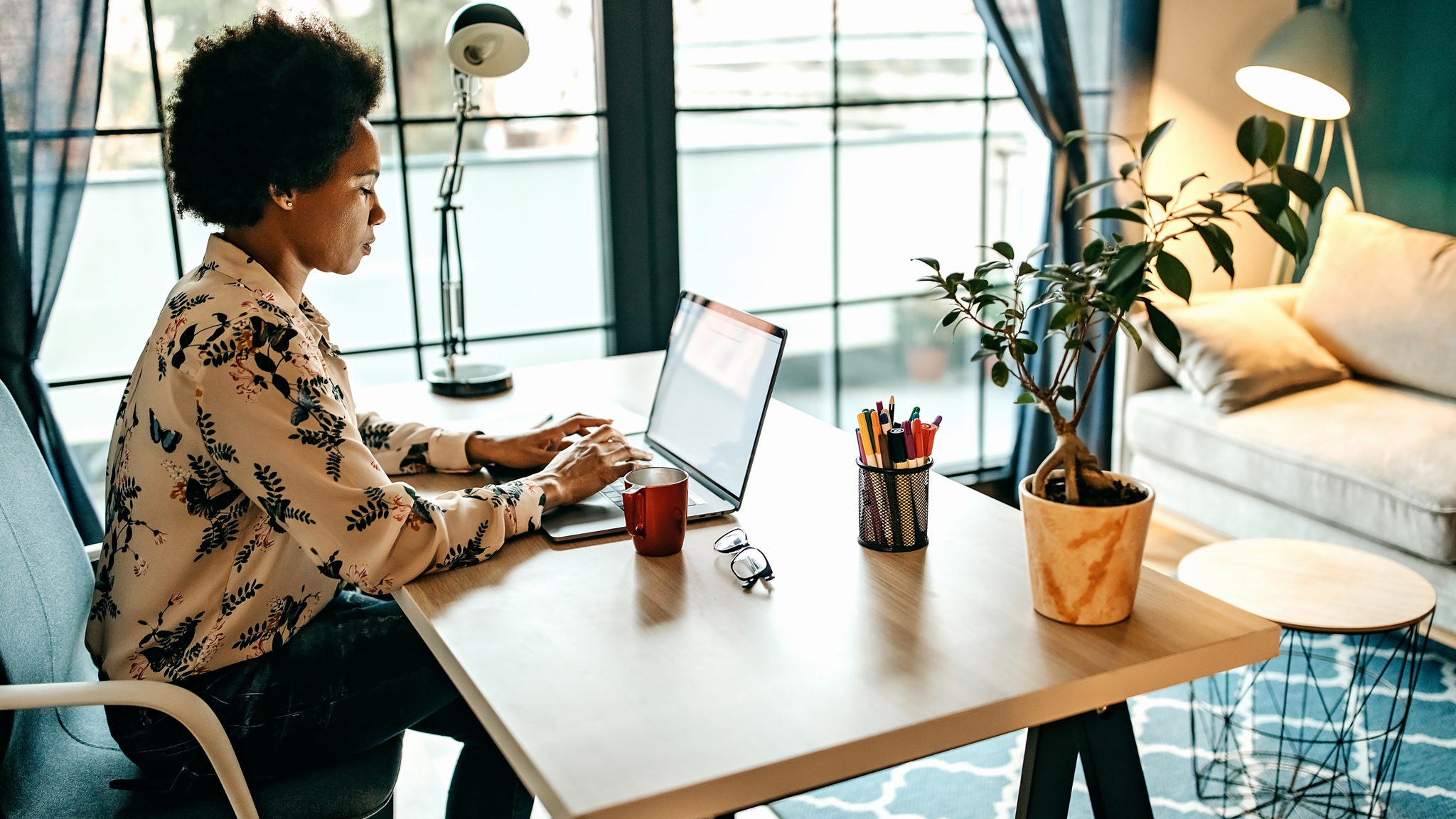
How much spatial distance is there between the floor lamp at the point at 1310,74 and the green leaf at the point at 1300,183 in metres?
2.31

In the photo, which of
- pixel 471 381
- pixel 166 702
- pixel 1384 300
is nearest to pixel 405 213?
pixel 471 381

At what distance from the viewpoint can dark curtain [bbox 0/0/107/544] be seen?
231 centimetres

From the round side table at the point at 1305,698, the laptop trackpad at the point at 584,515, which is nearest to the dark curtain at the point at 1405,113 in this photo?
the round side table at the point at 1305,698

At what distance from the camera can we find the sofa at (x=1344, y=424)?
2607 mm

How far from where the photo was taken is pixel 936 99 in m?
3.46

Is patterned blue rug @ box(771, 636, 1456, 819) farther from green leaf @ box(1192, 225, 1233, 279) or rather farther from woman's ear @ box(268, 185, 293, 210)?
woman's ear @ box(268, 185, 293, 210)

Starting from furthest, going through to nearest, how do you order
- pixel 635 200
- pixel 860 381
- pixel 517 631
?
1. pixel 860 381
2. pixel 635 200
3. pixel 517 631

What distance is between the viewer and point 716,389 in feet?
5.48

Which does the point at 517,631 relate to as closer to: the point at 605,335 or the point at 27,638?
the point at 27,638

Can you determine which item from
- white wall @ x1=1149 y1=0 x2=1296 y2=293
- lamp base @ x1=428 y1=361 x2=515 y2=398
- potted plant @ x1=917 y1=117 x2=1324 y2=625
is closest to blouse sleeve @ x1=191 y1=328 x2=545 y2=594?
potted plant @ x1=917 y1=117 x2=1324 y2=625

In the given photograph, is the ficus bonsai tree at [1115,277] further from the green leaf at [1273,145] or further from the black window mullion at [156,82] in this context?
the black window mullion at [156,82]

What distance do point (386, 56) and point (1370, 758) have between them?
2.58m

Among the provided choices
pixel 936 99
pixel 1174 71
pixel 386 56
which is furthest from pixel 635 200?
pixel 1174 71

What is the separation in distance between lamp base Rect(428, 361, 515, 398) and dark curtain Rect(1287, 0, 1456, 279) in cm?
284
